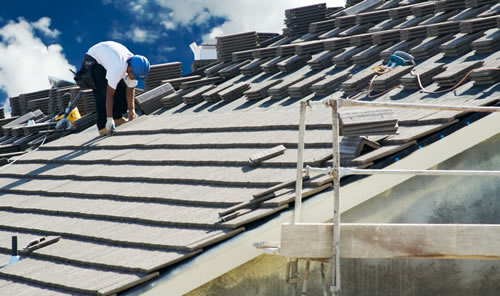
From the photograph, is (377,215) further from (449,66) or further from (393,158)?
(449,66)

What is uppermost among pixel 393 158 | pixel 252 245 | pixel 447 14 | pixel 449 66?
pixel 447 14

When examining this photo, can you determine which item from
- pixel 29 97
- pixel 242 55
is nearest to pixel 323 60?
pixel 242 55

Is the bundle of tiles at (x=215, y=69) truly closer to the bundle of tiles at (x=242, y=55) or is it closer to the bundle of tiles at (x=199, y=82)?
the bundle of tiles at (x=242, y=55)

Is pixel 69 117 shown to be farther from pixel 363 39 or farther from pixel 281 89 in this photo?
pixel 363 39

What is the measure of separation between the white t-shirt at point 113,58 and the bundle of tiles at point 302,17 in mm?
3318

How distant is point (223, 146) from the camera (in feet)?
27.0

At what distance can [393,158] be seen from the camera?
241 inches

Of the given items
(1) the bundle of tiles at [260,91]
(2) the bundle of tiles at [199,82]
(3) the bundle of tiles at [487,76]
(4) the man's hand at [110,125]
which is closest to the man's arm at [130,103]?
(4) the man's hand at [110,125]

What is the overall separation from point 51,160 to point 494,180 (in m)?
6.17

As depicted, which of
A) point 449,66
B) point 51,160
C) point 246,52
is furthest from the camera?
point 246,52

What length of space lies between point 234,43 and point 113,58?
2.74 metres

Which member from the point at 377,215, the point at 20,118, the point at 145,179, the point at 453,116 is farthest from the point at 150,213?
the point at 20,118

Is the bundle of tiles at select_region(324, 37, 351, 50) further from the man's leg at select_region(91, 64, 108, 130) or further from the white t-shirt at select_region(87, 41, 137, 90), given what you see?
the man's leg at select_region(91, 64, 108, 130)

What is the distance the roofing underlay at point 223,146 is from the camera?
6.22 meters
